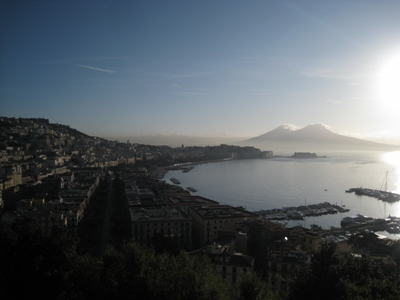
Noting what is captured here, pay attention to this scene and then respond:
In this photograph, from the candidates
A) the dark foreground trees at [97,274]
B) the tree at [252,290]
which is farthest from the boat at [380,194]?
the tree at [252,290]

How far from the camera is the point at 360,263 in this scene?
9.82 feet

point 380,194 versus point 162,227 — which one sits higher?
point 162,227

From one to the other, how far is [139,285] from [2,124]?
2147cm

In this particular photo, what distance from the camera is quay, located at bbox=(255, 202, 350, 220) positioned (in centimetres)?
959

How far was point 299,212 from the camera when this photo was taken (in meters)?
10.1

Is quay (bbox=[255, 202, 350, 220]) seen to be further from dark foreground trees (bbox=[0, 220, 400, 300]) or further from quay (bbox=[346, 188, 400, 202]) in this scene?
dark foreground trees (bbox=[0, 220, 400, 300])

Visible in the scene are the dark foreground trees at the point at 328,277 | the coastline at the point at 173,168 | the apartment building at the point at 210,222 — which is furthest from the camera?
the coastline at the point at 173,168

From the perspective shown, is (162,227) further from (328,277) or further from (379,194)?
(379,194)

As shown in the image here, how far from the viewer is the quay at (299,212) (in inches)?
378

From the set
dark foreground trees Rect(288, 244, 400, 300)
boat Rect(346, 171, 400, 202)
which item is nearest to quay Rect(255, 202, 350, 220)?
boat Rect(346, 171, 400, 202)

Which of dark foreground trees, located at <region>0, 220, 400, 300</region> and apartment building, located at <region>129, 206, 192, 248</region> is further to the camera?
apartment building, located at <region>129, 206, 192, 248</region>

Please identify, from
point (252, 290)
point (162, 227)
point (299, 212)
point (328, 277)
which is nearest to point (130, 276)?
point (252, 290)

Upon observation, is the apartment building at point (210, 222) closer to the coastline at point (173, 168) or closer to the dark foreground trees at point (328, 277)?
the dark foreground trees at point (328, 277)

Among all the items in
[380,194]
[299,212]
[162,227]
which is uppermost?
[162,227]
